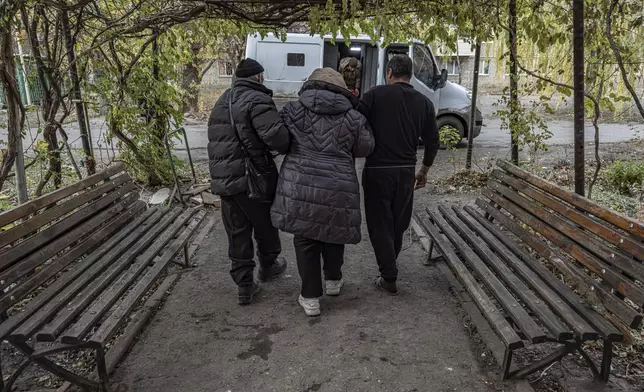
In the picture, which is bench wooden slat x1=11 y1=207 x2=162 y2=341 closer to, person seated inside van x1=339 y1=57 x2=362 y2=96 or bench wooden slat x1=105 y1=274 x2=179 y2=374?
bench wooden slat x1=105 y1=274 x2=179 y2=374

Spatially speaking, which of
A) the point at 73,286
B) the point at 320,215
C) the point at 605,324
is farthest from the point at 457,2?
the point at 73,286

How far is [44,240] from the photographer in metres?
2.88

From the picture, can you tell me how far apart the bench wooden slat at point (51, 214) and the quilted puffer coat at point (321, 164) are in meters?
1.43

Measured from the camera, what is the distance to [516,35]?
488 cm

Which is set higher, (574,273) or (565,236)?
(565,236)

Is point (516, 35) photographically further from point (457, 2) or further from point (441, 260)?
point (441, 260)

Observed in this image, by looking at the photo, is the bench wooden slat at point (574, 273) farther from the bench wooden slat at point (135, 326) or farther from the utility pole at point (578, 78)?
the bench wooden slat at point (135, 326)

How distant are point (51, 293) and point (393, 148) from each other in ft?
7.83

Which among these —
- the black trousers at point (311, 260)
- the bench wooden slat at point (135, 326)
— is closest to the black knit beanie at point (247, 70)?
the black trousers at point (311, 260)

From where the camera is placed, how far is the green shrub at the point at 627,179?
671cm

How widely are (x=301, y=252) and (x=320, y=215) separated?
13.3 inches

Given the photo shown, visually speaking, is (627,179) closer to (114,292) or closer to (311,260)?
(311,260)

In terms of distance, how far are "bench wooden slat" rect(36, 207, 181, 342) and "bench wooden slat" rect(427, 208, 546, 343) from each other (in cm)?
238

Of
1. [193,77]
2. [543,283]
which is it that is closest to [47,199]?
[543,283]
